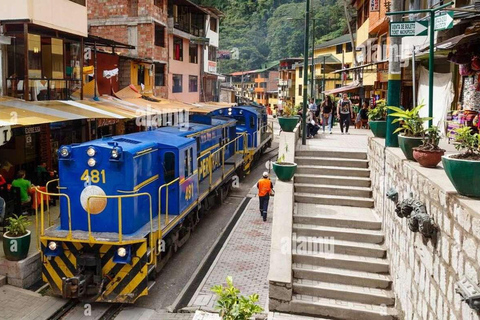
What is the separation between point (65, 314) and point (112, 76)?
1667 cm

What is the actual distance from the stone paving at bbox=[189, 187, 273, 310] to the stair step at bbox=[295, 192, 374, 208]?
1.83 metres

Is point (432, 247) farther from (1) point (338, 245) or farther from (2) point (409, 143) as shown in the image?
(1) point (338, 245)

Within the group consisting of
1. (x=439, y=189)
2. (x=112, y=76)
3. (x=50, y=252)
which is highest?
(x=112, y=76)

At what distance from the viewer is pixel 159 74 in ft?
101

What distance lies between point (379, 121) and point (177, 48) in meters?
26.4

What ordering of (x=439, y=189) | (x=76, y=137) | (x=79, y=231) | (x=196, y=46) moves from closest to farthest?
1. (x=439, y=189)
2. (x=79, y=231)
3. (x=76, y=137)
4. (x=196, y=46)

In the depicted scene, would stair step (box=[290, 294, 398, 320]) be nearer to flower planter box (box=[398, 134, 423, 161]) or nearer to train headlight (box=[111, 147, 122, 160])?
flower planter box (box=[398, 134, 423, 161])

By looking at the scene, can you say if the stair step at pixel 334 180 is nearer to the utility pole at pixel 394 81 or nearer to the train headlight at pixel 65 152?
the utility pole at pixel 394 81

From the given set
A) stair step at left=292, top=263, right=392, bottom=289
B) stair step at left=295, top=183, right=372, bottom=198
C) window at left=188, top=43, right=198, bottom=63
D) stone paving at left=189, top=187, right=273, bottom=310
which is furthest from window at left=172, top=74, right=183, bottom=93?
stair step at left=292, top=263, right=392, bottom=289

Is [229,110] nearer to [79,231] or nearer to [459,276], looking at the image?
[79,231]

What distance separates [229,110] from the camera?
20891mm

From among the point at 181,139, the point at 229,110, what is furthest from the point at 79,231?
the point at 229,110

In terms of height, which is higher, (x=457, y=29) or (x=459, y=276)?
(x=457, y=29)

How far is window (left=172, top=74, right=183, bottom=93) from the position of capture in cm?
3325
